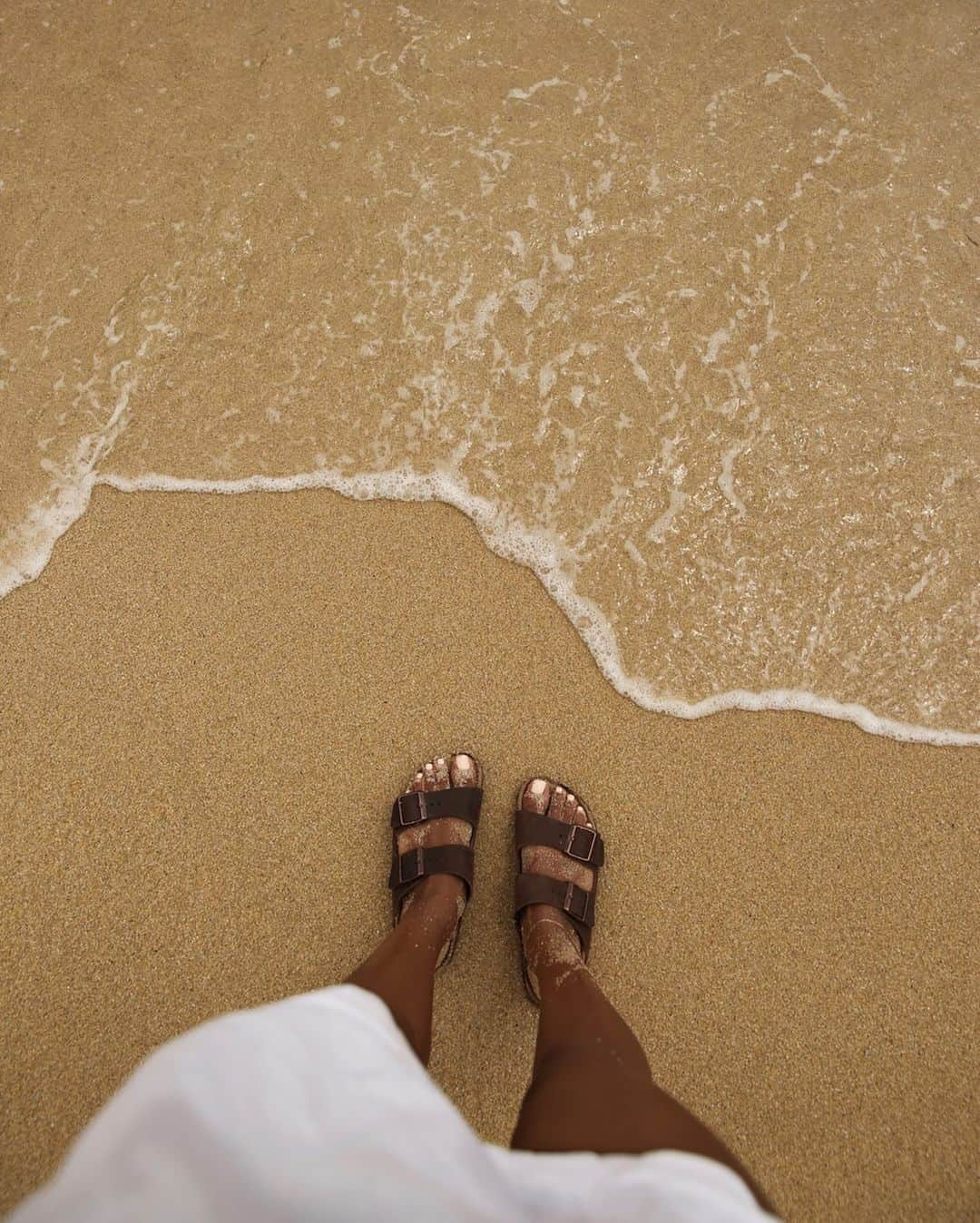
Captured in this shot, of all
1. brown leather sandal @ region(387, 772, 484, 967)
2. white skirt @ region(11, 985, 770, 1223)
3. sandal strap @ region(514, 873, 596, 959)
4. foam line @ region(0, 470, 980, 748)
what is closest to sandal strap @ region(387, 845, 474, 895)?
brown leather sandal @ region(387, 772, 484, 967)

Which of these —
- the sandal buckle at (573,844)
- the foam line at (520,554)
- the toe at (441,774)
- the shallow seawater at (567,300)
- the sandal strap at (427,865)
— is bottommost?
the sandal strap at (427,865)

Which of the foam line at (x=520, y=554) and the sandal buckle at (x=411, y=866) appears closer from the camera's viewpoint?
the sandal buckle at (x=411, y=866)

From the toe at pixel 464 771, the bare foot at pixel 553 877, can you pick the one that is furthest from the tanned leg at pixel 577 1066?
the toe at pixel 464 771

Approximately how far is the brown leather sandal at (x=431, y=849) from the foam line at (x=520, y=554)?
1.29ft

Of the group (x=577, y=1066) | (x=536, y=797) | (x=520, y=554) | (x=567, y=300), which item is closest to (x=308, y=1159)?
(x=577, y=1066)

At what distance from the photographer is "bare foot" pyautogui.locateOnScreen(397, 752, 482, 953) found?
53.4 inches

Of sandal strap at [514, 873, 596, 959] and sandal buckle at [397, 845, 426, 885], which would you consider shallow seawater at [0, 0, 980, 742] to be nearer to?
sandal strap at [514, 873, 596, 959]

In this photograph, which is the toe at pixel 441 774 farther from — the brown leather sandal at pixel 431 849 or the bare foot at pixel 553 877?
the bare foot at pixel 553 877

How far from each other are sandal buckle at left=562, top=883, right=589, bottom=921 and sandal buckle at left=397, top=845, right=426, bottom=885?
270 mm

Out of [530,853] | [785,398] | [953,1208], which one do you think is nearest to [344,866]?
[530,853]

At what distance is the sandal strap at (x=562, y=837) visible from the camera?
1.42m

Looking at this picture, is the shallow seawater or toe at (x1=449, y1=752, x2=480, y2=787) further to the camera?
the shallow seawater

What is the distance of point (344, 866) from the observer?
148 cm

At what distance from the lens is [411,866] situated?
1.41 meters
